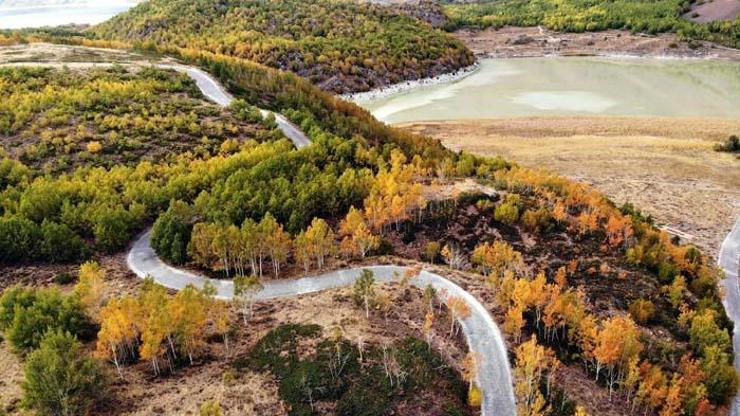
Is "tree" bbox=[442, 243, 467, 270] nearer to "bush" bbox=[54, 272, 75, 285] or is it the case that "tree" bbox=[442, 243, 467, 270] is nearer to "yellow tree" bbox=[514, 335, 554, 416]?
"yellow tree" bbox=[514, 335, 554, 416]

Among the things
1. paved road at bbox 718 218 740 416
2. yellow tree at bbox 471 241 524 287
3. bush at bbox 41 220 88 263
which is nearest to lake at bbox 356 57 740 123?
paved road at bbox 718 218 740 416

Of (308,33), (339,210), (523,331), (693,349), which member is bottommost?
(693,349)

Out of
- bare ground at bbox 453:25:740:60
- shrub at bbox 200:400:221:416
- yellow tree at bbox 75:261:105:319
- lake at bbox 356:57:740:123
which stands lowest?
shrub at bbox 200:400:221:416

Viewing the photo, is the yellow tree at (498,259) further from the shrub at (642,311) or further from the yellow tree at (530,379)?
the yellow tree at (530,379)

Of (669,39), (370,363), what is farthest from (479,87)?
(370,363)

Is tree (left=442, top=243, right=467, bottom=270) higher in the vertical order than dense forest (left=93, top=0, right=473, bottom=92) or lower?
lower

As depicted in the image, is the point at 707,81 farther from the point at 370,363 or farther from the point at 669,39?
the point at 370,363

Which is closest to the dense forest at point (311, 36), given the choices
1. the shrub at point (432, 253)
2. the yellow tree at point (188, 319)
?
the shrub at point (432, 253)
